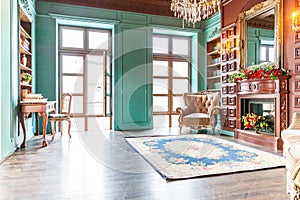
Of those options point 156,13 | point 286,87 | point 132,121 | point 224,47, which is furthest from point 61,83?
point 286,87

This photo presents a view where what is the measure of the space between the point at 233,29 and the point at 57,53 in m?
4.31

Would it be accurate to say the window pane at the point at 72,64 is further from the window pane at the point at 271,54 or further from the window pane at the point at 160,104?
the window pane at the point at 271,54

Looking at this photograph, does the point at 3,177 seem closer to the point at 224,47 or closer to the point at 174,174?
the point at 174,174

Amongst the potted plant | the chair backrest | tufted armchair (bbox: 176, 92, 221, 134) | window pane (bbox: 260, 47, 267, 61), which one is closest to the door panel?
tufted armchair (bbox: 176, 92, 221, 134)

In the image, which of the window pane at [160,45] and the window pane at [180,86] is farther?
the window pane at [180,86]

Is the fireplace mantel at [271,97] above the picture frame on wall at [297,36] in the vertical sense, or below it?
below

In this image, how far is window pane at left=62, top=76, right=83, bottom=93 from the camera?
18.6 ft

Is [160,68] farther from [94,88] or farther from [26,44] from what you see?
[26,44]

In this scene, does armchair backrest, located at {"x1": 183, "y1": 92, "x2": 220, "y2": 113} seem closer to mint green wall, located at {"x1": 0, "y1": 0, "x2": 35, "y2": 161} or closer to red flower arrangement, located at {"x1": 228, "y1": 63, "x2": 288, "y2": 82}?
red flower arrangement, located at {"x1": 228, "y1": 63, "x2": 288, "y2": 82}

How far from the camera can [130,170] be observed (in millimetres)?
2643

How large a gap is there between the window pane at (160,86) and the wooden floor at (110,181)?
3.40 metres

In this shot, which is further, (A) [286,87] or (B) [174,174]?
(A) [286,87]

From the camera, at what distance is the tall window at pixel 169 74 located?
6.51 m

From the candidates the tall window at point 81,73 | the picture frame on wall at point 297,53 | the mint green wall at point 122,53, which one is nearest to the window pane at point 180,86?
the mint green wall at point 122,53
